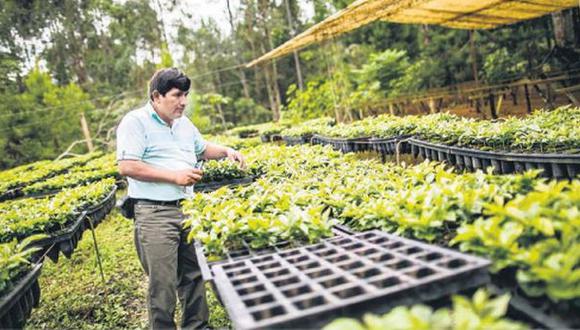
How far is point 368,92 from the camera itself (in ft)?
63.2

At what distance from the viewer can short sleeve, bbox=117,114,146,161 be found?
123 inches

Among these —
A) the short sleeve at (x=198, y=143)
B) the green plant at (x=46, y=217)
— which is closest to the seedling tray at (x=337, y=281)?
the short sleeve at (x=198, y=143)

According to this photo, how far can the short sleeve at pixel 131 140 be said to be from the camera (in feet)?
10.3

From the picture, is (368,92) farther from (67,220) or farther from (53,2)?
(53,2)

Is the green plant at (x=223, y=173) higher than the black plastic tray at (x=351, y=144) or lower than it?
higher

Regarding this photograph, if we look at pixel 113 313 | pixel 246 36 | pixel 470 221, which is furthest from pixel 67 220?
pixel 246 36

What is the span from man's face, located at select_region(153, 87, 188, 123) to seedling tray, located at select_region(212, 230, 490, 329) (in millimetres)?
1664

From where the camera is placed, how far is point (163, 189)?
10.9 feet

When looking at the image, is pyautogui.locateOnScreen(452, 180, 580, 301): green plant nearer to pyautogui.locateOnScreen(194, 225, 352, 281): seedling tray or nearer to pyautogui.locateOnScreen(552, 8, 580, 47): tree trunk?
pyautogui.locateOnScreen(194, 225, 352, 281): seedling tray

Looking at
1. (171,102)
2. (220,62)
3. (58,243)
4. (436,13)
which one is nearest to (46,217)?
(58,243)

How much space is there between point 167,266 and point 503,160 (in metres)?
3.25

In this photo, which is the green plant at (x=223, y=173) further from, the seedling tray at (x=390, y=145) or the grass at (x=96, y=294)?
the seedling tray at (x=390, y=145)

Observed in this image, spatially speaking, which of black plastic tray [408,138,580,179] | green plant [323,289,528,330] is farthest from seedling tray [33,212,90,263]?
black plastic tray [408,138,580,179]

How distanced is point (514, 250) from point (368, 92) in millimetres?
18300
